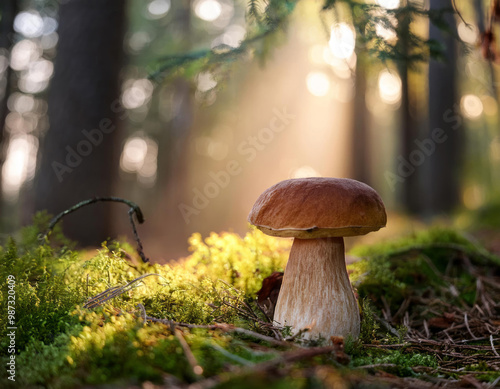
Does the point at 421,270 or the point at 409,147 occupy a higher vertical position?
the point at 409,147

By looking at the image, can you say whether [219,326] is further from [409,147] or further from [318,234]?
[409,147]

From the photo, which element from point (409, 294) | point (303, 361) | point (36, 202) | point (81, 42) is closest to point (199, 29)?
point (81, 42)

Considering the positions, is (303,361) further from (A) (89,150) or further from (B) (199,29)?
(B) (199,29)

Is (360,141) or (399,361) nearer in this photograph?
(399,361)

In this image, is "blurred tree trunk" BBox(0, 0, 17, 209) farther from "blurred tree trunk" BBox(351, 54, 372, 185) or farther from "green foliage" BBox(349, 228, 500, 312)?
"blurred tree trunk" BBox(351, 54, 372, 185)

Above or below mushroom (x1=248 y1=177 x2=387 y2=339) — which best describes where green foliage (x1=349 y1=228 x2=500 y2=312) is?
below

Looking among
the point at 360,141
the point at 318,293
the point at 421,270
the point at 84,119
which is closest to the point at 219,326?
the point at 318,293

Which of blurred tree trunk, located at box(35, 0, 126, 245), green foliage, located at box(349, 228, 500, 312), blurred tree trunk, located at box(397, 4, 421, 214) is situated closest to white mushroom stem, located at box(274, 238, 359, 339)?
green foliage, located at box(349, 228, 500, 312)
